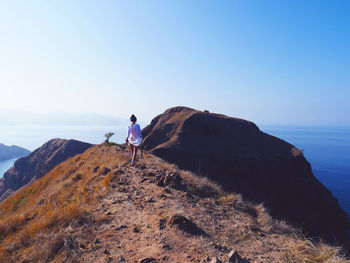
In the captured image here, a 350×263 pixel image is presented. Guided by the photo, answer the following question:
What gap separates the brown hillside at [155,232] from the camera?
10.9 feet

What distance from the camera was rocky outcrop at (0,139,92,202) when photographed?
188 feet

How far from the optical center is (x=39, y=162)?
205ft

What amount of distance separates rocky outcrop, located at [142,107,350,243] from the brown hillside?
16813 mm

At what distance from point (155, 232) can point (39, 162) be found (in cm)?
7437

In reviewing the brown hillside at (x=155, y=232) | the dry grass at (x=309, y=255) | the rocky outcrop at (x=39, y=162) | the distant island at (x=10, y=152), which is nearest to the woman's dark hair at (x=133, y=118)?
the brown hillside at (x=155, y=232)

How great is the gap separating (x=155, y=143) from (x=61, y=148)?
40541 mm

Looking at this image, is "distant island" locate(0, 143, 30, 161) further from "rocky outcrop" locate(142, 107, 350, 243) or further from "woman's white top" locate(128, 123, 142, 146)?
"woman's white top" locate(128, 123, 142, 146)

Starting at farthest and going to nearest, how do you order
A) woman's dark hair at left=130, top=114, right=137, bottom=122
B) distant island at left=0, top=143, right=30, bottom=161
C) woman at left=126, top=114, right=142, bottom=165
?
distant island at left=0, top=143, right=30, bottom=161 → woman at left=126, top=114, right=142, bottom=165 → woman's dark hair at left=130, top=114, right=137, bottom=122

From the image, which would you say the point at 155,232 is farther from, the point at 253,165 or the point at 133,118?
the point at 253,165

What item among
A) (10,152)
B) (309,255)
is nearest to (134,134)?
(309,255)

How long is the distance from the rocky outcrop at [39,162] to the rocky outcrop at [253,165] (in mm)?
34386

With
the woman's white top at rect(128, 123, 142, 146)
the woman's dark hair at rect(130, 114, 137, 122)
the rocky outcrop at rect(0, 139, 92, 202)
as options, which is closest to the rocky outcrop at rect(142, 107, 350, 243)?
the woman's white top at rect(128, 123, 142, 146)

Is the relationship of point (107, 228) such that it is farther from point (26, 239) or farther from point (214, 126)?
point (214, 126)

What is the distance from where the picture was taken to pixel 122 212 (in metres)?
5.00
